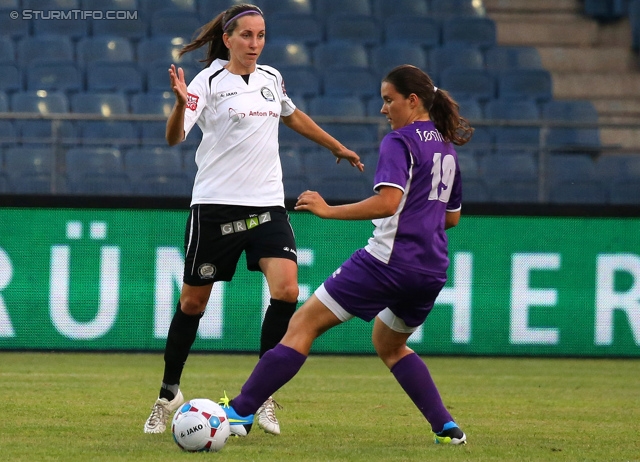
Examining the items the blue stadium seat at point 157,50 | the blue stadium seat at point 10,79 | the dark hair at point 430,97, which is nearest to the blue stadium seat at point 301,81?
the blue stadium seat at point 157,50

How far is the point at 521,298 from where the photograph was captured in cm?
1004


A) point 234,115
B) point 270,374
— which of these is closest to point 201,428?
point 270,374

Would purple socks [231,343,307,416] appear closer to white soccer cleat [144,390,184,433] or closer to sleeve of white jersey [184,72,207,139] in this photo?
white soccer cleat [144,390,184,433]

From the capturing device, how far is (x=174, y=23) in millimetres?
14664

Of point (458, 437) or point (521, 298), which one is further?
point (521, 298)

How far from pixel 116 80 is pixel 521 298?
5.98m

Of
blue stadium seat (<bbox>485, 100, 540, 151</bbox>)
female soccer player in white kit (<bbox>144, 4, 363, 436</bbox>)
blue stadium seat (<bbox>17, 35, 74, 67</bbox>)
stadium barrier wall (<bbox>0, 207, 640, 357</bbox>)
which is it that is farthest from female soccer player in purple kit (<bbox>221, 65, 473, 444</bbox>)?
blue stadium seat (<bbox>17, 35, 74, 67</bbox>)

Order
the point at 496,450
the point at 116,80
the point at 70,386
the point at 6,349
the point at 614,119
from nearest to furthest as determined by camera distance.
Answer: the point at 496,450, the point at 70,386, the point at 6,349, the point at 116,80, the point at 614,119

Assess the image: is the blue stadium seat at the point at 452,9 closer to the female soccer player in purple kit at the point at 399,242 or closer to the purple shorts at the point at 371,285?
the female soccer player in purple kit at the point at 399,242

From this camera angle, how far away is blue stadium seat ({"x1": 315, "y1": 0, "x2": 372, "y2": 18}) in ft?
49.9

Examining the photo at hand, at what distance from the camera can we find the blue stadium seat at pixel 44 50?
14.0m

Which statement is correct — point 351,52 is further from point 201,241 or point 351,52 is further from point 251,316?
point 201,241

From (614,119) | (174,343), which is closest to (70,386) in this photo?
(174,343)

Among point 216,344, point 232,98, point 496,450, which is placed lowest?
point 216,344
